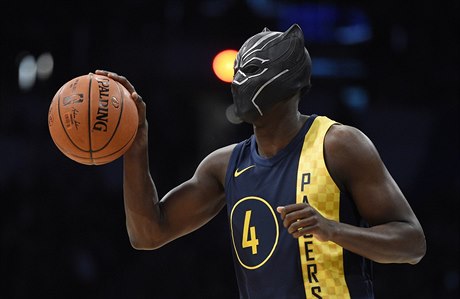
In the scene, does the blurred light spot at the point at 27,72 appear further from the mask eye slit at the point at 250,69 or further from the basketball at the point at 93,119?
the mask eye slit at the point at 250,69

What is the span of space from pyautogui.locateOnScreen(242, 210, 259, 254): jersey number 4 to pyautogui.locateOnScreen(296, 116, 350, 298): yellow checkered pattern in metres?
0.22

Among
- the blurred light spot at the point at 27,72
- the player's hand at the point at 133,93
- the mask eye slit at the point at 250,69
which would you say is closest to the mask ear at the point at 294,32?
the mask eye slit at the point at 250,69

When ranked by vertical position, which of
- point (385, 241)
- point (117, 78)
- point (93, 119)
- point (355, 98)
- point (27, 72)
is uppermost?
Answer: point (117, 78)

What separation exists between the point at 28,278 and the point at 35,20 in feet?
9.01

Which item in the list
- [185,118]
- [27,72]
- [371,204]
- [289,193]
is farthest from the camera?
[27,72]

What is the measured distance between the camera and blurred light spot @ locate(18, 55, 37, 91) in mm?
8234

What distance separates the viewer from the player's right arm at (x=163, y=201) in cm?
340

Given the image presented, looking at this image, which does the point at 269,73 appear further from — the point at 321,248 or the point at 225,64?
the point at 225,64

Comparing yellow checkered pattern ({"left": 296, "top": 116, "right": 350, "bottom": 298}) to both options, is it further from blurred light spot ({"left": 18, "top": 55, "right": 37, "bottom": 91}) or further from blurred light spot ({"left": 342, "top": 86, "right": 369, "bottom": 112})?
blurred light spot ({"left": 18, "top": 55, "right": 37, "bottom": 91})

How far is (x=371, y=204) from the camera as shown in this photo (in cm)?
293

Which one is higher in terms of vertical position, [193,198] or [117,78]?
[117,78]

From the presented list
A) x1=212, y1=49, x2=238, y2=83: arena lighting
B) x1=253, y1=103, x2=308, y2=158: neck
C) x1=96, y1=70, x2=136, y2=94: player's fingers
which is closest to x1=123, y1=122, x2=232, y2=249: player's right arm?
x1=96, y1=70, x2=136, y2=94: player's fingers

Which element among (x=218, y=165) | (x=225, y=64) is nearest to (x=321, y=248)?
(x=218, y=165)

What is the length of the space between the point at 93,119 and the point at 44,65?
17.4 ft
